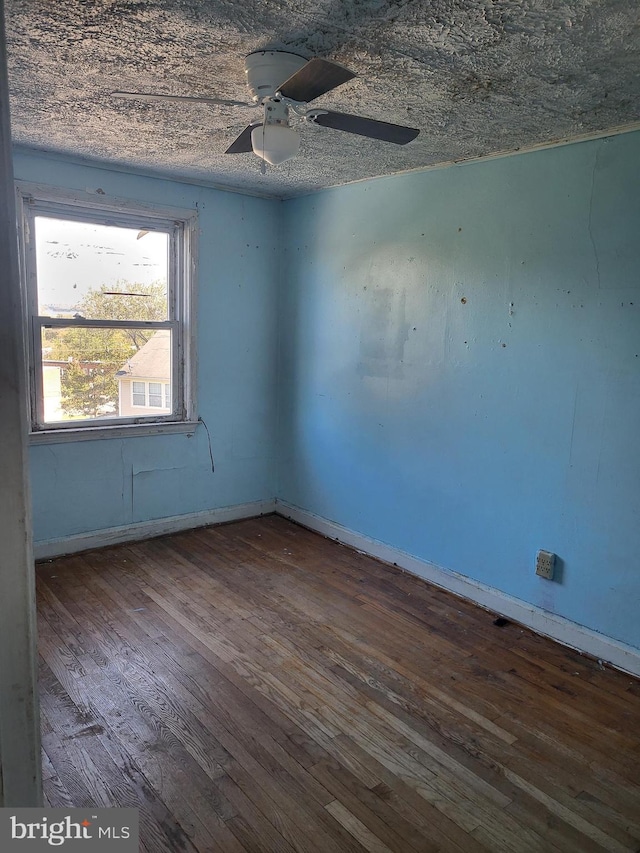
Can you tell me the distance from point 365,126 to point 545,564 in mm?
2189

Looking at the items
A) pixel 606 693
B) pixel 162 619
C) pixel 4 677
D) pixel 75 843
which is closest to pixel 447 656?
pixel 606 693

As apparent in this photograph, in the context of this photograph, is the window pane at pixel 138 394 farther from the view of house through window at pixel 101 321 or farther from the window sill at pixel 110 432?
the window sill at pixel 110 432

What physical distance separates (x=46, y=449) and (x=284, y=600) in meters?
1.75

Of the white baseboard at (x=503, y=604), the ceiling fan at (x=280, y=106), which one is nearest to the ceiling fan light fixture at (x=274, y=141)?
the ceiling fan at (x=280, y=106)

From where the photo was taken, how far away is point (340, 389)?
4020mm

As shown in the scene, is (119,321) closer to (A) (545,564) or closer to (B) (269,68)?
(B) (269,68)

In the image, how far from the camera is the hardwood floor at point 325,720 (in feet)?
5.78

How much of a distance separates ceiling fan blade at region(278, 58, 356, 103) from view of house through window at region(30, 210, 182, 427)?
218cm

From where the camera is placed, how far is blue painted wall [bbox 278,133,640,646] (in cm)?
261

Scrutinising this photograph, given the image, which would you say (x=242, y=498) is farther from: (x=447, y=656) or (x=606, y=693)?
(x=606, y=693)

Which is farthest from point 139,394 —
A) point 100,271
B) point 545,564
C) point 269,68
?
point 545,564

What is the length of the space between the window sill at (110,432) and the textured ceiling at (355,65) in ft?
5.46

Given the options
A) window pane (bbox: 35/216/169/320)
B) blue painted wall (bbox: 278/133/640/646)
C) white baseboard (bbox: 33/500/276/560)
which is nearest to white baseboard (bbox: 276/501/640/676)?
blue painted wall (bbox: 278/133/640/646)

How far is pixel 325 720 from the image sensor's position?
87.1 inches
